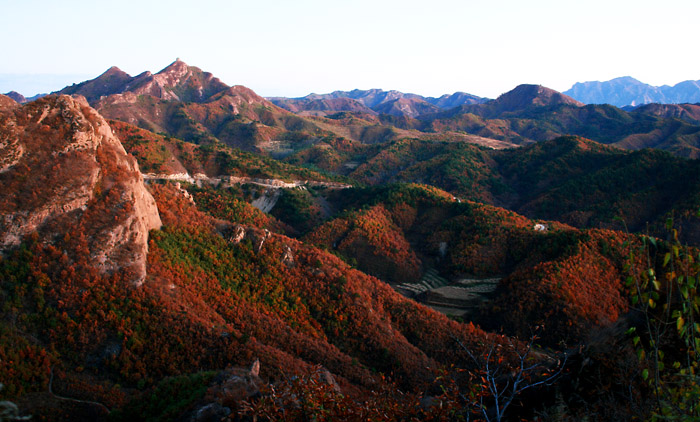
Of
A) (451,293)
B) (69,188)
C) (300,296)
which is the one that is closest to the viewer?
(69,188)

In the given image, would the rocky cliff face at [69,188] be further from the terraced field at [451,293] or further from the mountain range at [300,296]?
the terraced field at [451,293]

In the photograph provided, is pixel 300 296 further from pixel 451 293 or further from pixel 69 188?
pixel 451 293

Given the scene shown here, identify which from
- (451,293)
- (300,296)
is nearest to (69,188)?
(300,296)

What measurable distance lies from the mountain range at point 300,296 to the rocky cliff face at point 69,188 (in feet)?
0.34

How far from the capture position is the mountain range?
380 inches

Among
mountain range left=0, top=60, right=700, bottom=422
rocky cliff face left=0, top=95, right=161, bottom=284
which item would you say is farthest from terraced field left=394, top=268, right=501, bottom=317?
rocky cliff face left=0, top=95, right=161, bottom=284

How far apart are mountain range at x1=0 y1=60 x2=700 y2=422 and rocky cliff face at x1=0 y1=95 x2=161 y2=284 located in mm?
103

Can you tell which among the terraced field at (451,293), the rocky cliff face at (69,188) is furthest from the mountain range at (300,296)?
the terraced field at (451,293)

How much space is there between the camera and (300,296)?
1222 inches

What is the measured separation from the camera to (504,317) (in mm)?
36125

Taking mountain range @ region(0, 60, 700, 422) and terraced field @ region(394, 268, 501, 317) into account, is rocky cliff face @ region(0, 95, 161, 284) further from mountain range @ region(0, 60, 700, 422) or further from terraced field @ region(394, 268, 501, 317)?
terraced field @ region(394, 268, 501, 317)

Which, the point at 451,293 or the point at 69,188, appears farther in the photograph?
the point at 451,293

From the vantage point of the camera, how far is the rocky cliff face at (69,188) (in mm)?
21531

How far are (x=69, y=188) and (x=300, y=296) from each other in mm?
17226
